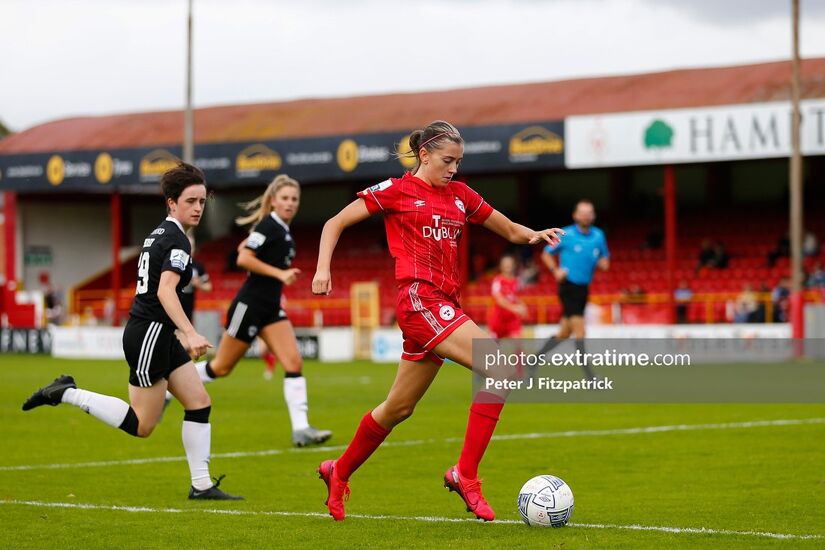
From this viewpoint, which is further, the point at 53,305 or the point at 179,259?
the point at 53,305

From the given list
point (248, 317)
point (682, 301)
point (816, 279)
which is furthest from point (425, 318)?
point (816, 279)

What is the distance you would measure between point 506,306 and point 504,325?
43.5 inches

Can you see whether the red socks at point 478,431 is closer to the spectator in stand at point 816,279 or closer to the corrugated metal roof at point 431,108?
the spectator in stand at point 816,279

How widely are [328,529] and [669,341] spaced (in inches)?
829

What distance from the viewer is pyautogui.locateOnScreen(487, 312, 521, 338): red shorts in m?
22.9

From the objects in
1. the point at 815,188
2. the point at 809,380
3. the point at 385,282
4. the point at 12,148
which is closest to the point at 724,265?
the point at 815,188

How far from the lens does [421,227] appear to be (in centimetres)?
750

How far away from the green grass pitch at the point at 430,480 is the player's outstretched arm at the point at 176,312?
1005 millimetres

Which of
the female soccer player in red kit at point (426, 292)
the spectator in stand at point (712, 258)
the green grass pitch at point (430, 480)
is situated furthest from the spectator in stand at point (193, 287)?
the spectator in stand at point (712, 258)

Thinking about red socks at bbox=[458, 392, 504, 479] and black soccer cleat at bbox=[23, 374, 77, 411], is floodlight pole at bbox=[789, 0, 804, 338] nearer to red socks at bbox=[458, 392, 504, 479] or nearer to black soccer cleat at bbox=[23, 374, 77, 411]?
black soccer cleat at bbox=[23, 374, 77, 411]

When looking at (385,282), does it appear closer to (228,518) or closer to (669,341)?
(669,341)

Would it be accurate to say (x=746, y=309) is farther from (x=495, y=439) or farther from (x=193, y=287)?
(x=495, y=439)

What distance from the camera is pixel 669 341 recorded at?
2764 cm

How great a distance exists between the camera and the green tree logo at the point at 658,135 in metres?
31.8
